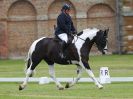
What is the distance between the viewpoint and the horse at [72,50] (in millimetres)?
19750

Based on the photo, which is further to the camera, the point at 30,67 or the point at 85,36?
the point at 30,67

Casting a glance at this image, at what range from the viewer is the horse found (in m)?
19.8

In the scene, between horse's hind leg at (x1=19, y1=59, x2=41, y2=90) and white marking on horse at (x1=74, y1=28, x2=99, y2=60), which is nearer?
white marking on horse at (x1=74, y1=28, x2=99, y2=60)

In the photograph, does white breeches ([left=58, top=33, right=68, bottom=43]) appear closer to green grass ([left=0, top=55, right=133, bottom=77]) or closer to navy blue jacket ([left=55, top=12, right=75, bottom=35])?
navy blue jacket ([left=55, top=12, right=75, bottom=35])

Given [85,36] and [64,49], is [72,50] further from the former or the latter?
[85,36]

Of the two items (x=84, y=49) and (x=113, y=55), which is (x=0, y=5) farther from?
(x=84, y=49)

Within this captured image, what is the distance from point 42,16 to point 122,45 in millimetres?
6674

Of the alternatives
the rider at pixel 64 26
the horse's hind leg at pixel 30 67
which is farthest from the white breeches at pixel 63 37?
the horse's hind leg at pixel 30 67

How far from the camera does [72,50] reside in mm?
19891

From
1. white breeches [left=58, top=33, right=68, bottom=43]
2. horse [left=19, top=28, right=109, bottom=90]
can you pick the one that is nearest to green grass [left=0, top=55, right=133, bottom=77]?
horse [left=19, top=28, right=109, bottom=90]

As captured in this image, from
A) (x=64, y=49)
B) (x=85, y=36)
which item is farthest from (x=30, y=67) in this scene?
(x=85, y=36)

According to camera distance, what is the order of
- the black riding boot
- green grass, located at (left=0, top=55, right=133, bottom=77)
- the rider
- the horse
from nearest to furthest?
the horse < the black riding boot < the rider < green grass, located at (left=0, top=55, right=133, bottom=77)

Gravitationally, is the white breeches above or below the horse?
above

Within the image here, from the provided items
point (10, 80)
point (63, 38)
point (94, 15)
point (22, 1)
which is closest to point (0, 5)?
point (22, 1)
